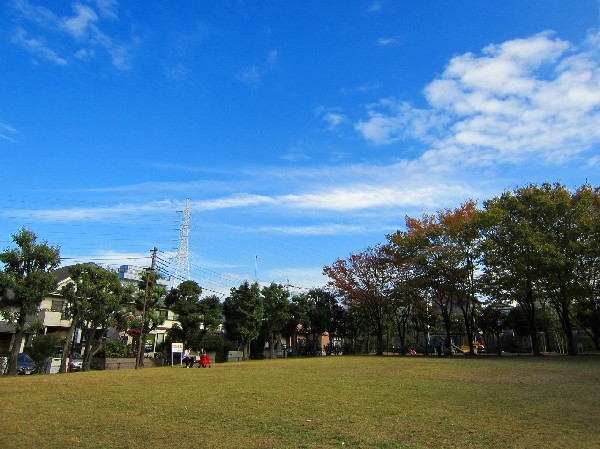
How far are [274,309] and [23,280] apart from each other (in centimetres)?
2593

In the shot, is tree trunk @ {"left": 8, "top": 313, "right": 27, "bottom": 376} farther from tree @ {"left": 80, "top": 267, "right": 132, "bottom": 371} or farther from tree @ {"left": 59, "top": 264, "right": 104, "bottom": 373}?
tree @ {"left": 80, "top": 267, "right": 132, "bottom": 371}

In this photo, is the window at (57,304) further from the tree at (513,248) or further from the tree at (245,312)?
the tree at (513,248)

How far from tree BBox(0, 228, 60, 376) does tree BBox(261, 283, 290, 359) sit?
23.8 m

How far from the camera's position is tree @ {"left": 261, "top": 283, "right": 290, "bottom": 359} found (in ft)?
158

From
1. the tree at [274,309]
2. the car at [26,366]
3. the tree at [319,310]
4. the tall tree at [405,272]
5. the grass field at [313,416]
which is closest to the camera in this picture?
the grass field at [313,416]

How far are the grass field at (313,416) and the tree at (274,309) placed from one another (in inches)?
1281

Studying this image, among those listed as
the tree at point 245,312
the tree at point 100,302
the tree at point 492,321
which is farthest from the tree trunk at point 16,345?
the tree at point 492,321

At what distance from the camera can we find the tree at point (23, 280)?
1035 inches

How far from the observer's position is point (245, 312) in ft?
148

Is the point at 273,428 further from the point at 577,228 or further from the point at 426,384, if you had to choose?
the point at 577,228

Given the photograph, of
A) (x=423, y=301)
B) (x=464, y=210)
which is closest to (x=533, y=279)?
(x=464, y=210)

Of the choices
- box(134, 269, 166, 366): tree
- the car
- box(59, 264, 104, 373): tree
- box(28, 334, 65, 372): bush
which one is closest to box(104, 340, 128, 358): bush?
box(134, 269, 166, 366): tree

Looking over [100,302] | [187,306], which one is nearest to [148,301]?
[187,306]

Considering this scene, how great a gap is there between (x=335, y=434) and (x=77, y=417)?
5575 millimetres
